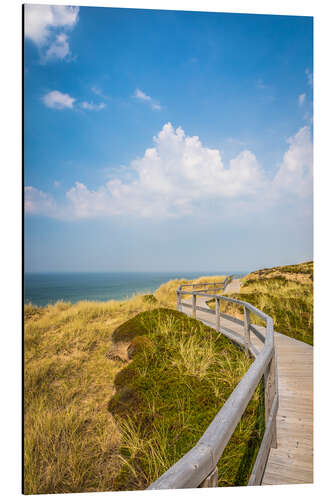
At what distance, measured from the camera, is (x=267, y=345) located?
202cm

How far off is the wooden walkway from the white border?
0.60ft

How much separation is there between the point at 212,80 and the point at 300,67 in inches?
48.3

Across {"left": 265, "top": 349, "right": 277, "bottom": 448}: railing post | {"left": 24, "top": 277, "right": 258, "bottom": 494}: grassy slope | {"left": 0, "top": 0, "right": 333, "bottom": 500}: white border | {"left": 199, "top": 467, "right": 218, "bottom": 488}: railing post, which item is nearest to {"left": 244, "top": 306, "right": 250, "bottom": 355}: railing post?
{"left": 24, "top": 277, "right": 258, "bottom": 494}: grassy slope

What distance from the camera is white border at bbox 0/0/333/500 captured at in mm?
3109

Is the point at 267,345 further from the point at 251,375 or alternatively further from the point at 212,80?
the point at 212,80

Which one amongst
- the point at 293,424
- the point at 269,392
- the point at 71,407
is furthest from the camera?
the point at 71,407

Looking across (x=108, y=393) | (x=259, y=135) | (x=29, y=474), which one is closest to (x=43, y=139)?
(x=259, y=135)

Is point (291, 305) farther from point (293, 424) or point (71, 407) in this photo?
point (71, 407)

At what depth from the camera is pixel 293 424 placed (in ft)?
8.05

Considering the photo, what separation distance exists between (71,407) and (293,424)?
109 inches

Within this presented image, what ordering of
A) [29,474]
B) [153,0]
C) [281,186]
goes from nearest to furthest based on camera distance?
[29,474]
[153,0]
[281,186]

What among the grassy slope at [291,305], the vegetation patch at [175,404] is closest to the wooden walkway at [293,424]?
the vegetation patch at [175,404]
